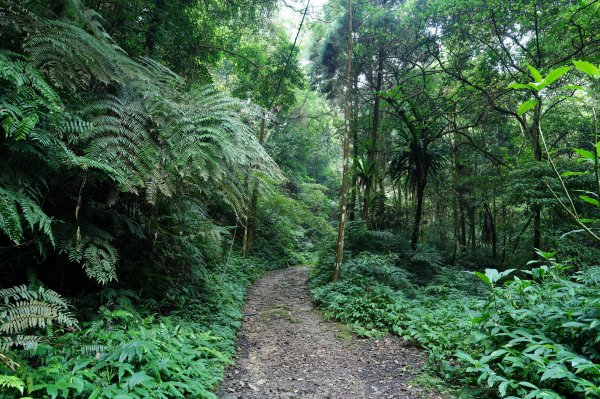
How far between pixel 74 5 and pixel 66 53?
0.90 meters

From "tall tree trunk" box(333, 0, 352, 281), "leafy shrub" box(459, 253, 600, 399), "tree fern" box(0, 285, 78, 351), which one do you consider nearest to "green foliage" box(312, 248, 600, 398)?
"leafy shrub" box(459, 253, 600, 399)

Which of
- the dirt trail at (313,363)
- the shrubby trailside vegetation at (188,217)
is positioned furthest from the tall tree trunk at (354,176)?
the dirt trail at (313,363)

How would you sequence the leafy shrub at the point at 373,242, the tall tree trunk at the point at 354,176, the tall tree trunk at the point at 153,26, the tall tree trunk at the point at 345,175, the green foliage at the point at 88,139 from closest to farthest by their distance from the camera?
the green foliage at the point at 88,139, the tall tree trunk at the point at 153,26, the tall tree trunk at the point at 345,175, the leafy shrub at the point at 373,242, the tall tree trunk at the point at 354,176

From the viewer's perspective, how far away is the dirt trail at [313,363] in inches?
149

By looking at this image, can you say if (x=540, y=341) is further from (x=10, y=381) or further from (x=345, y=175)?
(x=345, y=175)

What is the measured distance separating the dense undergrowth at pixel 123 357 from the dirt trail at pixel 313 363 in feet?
1.41

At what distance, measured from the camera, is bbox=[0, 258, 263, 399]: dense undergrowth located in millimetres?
2354

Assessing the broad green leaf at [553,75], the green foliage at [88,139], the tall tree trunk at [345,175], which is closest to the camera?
the broad green leaf at [553,75]

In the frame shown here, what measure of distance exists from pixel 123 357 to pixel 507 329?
3.97m

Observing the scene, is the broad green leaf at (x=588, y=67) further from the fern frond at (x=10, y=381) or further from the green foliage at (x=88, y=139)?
the fern frond at (x=10, y=381)

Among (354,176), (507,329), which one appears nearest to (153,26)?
(507,329)

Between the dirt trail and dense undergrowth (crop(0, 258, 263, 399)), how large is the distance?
429 mm

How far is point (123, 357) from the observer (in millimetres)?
2783

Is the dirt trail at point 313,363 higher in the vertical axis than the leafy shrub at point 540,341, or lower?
lower
